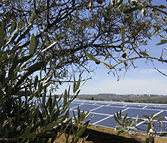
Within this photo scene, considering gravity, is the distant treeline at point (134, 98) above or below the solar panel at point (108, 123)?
above

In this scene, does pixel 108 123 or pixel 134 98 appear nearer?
pixel 108 123

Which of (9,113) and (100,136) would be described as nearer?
(9,113)

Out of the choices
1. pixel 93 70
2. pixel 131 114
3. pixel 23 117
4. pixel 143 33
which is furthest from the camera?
pixel 131 114

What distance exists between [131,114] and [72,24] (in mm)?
3245

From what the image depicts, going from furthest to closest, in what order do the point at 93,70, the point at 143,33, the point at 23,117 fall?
the point at 93,70 < the point at 143,33 < the point at 23,117

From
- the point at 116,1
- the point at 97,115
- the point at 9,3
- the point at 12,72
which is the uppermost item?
the point at 9,3

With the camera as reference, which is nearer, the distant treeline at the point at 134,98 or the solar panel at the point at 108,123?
the solar panel at the point at 108,123

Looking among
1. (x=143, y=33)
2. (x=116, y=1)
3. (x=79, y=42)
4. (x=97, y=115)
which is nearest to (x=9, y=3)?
(x=79, y=42)

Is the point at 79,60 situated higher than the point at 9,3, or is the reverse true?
the point at 9,3

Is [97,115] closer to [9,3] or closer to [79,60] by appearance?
[79,60]

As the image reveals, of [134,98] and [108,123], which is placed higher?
[134,98]

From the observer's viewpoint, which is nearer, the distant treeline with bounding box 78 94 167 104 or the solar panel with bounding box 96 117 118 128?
the solar panel with bounding box 96 117 118 128

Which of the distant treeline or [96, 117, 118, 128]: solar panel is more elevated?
the distant treeline

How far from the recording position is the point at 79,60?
2.89 meters
